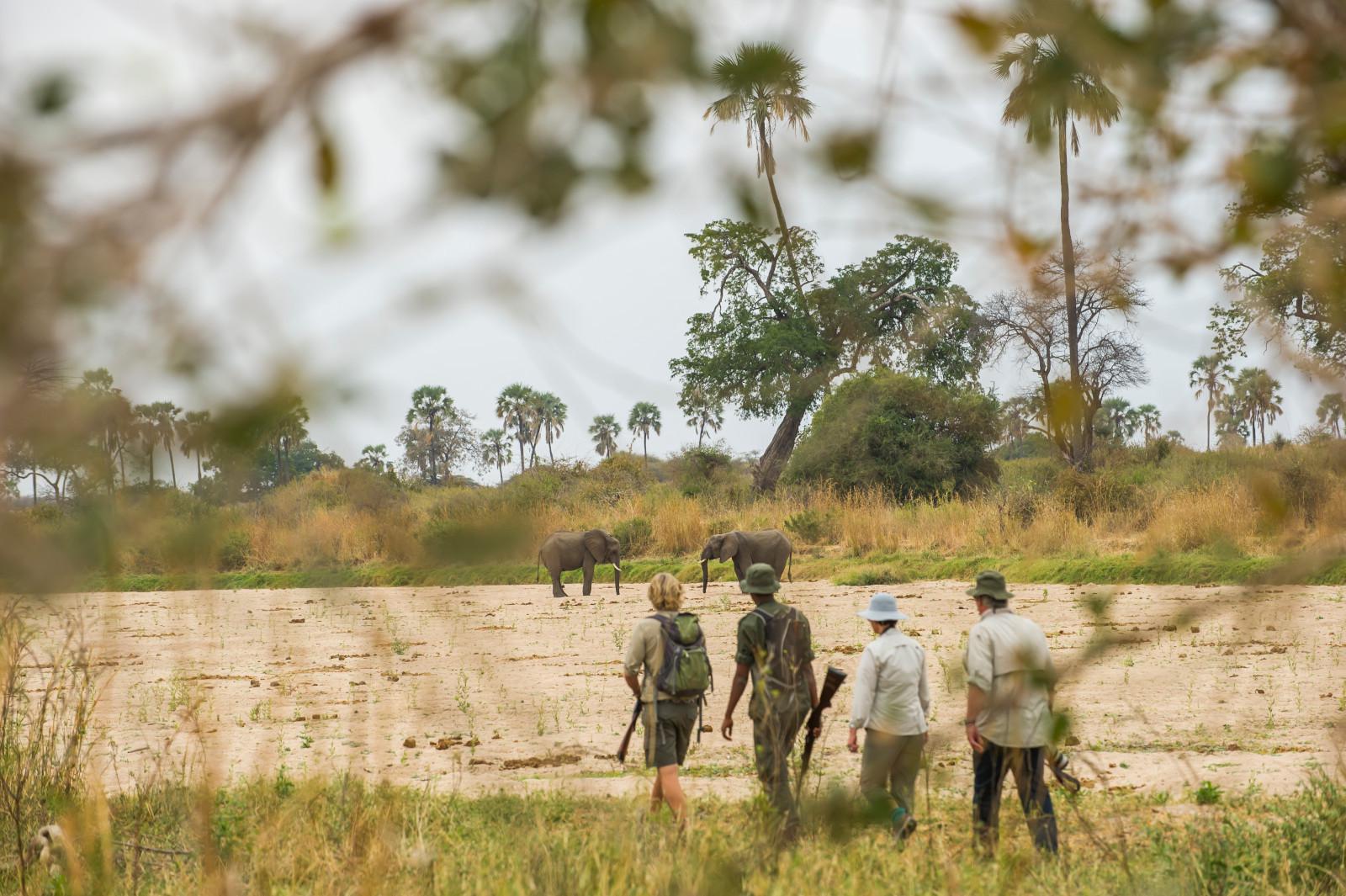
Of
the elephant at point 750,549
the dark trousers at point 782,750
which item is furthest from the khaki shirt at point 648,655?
the elephant at point 750,549

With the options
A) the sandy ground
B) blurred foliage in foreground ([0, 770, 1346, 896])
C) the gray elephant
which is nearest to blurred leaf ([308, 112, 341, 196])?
the sandy ground

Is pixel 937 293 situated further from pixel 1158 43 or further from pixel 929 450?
pixel 929 450

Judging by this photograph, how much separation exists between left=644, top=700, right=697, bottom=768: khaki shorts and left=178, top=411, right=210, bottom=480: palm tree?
228 inches

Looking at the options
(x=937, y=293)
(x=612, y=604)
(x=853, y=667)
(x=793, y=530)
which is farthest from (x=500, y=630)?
(x=937, y=293)

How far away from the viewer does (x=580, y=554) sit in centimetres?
2422

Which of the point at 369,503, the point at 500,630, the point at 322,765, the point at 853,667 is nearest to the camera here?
the point at 369,503

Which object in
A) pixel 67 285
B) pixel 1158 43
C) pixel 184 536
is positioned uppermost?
pixel 1158 43

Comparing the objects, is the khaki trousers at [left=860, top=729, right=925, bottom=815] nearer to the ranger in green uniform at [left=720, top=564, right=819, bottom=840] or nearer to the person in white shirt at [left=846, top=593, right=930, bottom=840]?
the person in white shirt at [left=846, top=593, right=930, bottom=840]

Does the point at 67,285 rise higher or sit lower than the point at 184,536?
higher

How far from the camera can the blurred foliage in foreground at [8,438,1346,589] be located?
1.45 meters

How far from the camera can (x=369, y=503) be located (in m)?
1.54

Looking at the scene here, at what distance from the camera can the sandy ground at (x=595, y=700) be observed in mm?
8555

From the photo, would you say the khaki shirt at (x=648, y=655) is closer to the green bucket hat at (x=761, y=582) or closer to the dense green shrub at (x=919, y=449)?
the green bucket hat at (x=761, y=582)

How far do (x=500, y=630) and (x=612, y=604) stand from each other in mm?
4574
